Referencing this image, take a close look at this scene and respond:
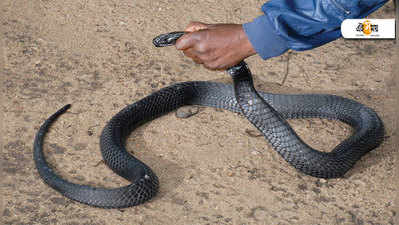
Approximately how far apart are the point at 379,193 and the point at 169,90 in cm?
236

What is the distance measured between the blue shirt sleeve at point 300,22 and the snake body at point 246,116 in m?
0.59

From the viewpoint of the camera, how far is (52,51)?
258 inches

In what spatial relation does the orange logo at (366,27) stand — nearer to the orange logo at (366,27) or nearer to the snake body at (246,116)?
the orange logo at (366,27)

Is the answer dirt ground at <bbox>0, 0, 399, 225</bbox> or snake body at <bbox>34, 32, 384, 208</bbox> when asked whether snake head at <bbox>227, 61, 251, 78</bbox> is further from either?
dirt ground at <bbox>0, 0, 399, 225</bbox>

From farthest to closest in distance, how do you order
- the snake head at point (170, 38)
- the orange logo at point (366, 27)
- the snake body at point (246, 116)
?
the snake body at point (246, 116) → the snake head at point (170, 38) → the orange logo at point (366, 27)

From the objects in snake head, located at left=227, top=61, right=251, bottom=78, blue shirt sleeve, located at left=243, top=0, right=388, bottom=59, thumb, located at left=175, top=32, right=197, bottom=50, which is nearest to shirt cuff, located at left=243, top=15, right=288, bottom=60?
blue shirt sleeve, located at left=243, top=0, right=388, bottom=59

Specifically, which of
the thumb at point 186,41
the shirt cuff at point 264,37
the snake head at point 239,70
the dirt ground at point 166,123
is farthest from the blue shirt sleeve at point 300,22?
the dirt ground at point 166,123

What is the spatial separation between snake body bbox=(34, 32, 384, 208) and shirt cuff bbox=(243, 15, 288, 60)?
0.54 metres

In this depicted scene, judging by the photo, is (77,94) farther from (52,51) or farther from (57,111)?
(52,51)

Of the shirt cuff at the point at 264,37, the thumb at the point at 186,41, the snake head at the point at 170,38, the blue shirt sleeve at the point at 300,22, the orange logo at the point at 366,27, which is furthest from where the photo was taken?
the snake head at the point at 170,38

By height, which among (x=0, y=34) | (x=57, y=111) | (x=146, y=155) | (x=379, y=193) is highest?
(x=0, y=34)

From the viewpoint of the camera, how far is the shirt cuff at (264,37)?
395 cm

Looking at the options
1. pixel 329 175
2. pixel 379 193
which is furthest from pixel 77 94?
pixel 379 193

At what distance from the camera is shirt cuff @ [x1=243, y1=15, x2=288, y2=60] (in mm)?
3953
